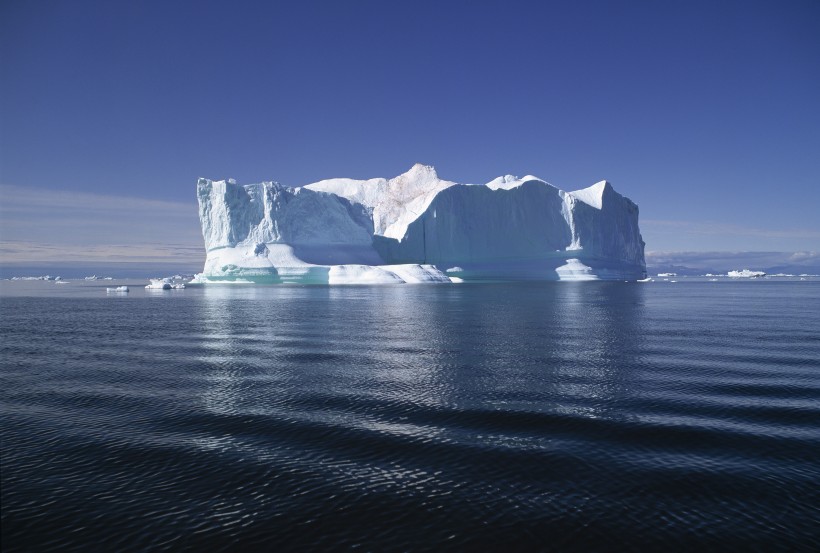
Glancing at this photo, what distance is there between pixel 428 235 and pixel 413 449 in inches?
3097

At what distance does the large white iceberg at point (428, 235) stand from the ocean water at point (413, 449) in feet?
194

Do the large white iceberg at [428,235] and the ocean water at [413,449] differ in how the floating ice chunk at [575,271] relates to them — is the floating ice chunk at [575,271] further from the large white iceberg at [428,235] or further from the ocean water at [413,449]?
the ocean water at [413,449]

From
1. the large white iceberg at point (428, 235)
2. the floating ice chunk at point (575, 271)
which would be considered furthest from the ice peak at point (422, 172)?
the floating ice chunk at point (575, 271)

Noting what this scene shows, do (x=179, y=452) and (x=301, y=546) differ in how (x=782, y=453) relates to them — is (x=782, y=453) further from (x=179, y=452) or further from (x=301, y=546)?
(x=179, y=452)

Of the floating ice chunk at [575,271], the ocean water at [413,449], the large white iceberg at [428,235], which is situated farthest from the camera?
the floating ice chunk at [575,271]

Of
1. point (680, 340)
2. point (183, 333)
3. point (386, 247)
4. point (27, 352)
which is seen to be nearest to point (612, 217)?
point (386, 247)

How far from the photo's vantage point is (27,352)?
18797 millimetres

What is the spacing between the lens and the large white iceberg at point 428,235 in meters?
76.2

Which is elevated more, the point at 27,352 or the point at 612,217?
the point at 612,217

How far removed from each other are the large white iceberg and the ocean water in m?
59.2

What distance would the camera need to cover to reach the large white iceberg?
76.2m

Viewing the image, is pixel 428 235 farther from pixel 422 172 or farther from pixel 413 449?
pixel 413 449

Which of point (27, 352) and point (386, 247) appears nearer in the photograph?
point (27, 352)

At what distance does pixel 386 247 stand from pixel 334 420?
261 ft
